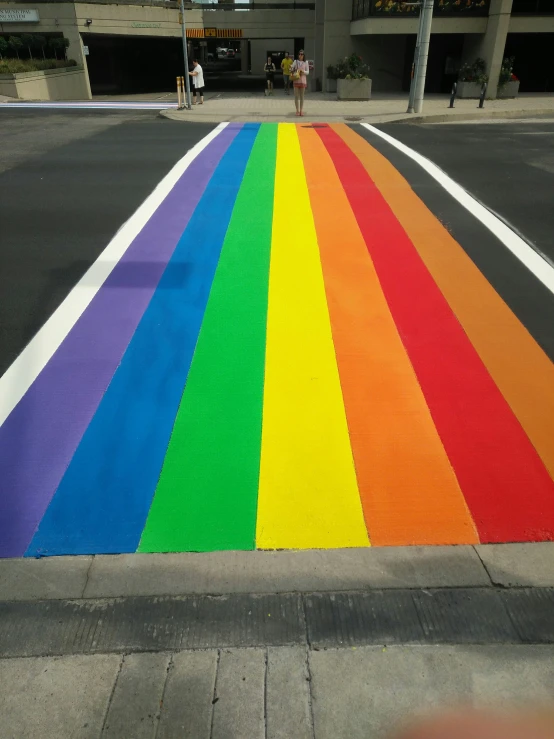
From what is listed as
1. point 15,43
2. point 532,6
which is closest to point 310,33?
point 532,6

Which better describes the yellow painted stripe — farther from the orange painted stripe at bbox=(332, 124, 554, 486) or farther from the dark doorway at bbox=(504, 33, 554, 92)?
the dark doorway at bbox=(504, 33, 554, 92)

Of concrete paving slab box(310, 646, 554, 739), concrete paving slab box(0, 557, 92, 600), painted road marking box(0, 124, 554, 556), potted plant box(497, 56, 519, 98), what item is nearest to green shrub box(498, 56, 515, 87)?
potted plant box(497, 56, 519, 98)

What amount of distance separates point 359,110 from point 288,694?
2086 centimetres

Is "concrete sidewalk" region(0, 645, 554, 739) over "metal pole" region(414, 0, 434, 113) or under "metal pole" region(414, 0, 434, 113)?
under

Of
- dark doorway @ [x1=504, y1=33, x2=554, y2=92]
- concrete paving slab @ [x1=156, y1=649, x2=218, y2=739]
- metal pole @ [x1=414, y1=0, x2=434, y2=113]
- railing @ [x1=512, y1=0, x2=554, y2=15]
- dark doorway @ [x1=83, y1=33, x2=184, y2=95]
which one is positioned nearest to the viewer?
concrete paving slab @ [x1=156, y1=649, x2=218, y2=739]

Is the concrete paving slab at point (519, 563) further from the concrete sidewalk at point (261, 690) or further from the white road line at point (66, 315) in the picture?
the white road line at point (66, 315)

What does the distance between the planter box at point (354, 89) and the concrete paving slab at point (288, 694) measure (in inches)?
953

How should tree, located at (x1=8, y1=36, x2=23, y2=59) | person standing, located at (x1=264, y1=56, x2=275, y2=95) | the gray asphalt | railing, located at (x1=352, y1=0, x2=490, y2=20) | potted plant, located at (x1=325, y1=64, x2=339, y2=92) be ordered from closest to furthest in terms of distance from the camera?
1. the gray asphalt
2. railing, located at (x1=352, y1=0, x2=490, y2=20)
3. person standing, located at (x1=264, y1=56, x2=275, y2=95)
4. potted plant, located at (x1=325, y1=64, x2=339, y2=92)
5. tree, located at (x1=8, y1=36, x2=23, y2=59)

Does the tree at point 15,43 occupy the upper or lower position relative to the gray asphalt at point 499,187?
upper

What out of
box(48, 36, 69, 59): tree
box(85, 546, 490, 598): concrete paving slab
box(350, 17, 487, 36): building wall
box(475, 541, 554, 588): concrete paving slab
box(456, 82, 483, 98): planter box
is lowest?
box(85, 546, 490, 598): concrete paving slab

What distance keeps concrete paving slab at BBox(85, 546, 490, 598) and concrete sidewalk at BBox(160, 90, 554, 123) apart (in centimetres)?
1682

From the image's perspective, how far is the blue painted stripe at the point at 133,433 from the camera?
3514mm

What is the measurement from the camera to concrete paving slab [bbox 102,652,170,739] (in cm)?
247

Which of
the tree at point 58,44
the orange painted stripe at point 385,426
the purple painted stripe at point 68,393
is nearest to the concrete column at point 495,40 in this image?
the orange painted stripe at point 385,426
